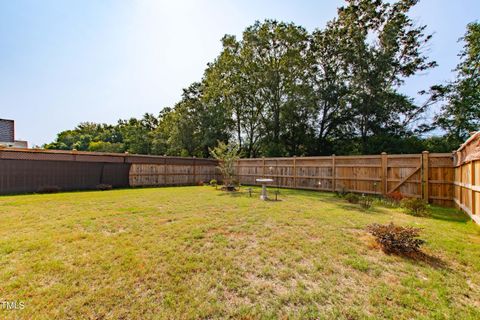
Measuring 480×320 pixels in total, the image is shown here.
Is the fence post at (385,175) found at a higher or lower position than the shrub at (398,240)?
higher

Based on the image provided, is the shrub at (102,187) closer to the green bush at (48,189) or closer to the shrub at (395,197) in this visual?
the green bush at (48,189)

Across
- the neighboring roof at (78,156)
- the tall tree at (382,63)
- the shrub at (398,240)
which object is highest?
the tall tree at (382,63)

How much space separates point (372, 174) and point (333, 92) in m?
8.21

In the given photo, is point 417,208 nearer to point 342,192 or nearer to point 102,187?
point 342,192

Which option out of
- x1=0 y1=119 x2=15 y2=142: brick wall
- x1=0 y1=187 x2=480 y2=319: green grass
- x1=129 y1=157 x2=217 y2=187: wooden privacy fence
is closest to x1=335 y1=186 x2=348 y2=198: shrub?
x1=0 y1=187 x2=480 y2=319: green grass

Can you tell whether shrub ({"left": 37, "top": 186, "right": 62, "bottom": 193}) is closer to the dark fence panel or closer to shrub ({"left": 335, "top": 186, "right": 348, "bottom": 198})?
the dark fence panel

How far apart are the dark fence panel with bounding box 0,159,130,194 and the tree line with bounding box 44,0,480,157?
8.68m

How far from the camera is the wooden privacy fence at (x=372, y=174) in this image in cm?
705

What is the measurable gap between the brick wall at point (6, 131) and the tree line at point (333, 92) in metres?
12.0

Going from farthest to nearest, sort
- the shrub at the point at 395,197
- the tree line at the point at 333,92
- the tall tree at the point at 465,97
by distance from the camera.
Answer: the tree line at the point at 333,92 → the tall tree at the point at 465,97 → the shrub at the point at 395,197

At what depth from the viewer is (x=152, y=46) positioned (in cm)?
857

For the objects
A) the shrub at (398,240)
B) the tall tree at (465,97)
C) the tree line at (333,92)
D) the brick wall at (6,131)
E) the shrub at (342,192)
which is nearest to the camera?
the shrub at (398,240)

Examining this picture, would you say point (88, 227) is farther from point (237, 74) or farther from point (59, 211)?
point (237, 74)

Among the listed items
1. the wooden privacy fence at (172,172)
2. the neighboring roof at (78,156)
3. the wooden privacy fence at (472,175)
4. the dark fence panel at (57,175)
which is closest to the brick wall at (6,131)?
the neighboring roof at (78,156)
